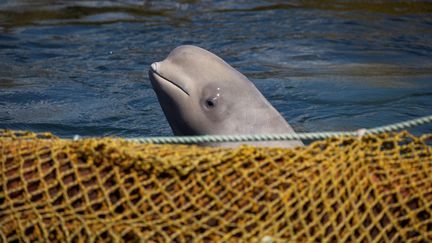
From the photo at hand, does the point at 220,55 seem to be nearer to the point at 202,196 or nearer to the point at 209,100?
the point at 209,100

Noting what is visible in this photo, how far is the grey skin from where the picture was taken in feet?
17.5

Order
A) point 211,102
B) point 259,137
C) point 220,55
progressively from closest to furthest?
point 259,137 < point 211,102 < point 220,55

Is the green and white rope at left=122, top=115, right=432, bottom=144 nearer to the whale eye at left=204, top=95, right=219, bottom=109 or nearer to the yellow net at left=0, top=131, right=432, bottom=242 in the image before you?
the yellow net at left=0, top=131, right=432, bottom=242

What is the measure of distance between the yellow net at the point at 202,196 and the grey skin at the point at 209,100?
174 cm

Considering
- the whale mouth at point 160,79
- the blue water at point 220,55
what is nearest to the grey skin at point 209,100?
the whale mouth at point 160,79

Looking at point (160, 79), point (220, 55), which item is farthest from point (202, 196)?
point (220, 55)

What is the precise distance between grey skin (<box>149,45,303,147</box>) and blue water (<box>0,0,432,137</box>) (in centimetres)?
273

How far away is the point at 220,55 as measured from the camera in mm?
11328

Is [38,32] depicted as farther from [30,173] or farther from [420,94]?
[30,173]

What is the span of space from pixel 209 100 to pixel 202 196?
200cm

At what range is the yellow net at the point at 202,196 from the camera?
3.38 metres

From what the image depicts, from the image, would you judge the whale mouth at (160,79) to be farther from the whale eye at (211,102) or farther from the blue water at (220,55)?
the blue water at (220,55)

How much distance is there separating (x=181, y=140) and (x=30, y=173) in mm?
771

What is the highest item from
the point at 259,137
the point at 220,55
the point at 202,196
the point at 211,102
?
the point at 259,137
